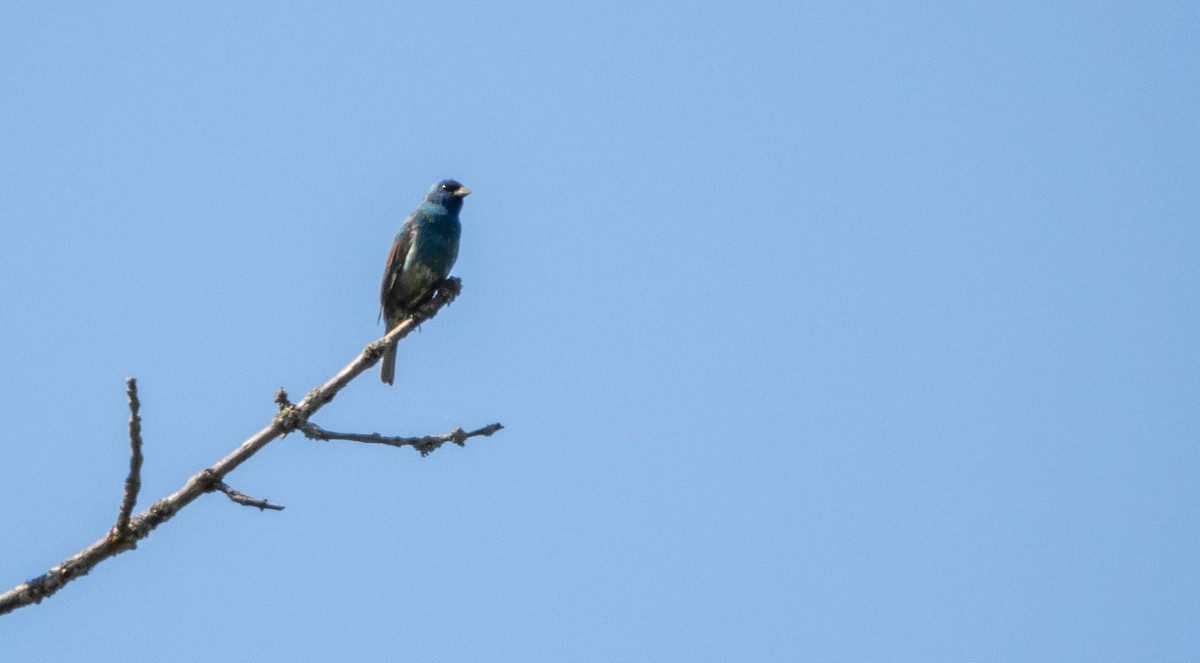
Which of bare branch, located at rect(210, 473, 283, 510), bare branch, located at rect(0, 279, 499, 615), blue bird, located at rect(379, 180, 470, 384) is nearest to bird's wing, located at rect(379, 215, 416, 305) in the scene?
blue bird, located at rect(379, 180, 470, 384)

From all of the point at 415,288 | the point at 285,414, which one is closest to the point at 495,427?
the point at 285,414

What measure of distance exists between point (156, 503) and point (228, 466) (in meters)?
0.35

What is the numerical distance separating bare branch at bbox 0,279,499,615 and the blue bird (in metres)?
5.85

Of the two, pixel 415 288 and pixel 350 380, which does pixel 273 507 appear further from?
pixel 415 288

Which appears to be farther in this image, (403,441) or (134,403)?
(403,441)

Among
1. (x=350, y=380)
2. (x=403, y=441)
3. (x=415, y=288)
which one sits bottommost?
(x=403, y=441)

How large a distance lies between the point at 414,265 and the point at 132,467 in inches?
290

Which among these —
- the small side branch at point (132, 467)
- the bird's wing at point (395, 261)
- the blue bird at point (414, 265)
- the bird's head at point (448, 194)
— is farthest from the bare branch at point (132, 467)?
the bird's head at point (448, 194)

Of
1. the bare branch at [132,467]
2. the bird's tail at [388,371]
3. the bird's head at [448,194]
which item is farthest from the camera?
the bird's head at [448,194]

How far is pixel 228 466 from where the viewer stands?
525 centimetres

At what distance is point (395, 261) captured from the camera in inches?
488

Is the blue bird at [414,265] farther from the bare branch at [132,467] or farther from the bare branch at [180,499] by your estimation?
the bare branch at [132,467]

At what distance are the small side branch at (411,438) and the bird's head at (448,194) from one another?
7559mm

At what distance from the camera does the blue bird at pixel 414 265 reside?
1220 cm
